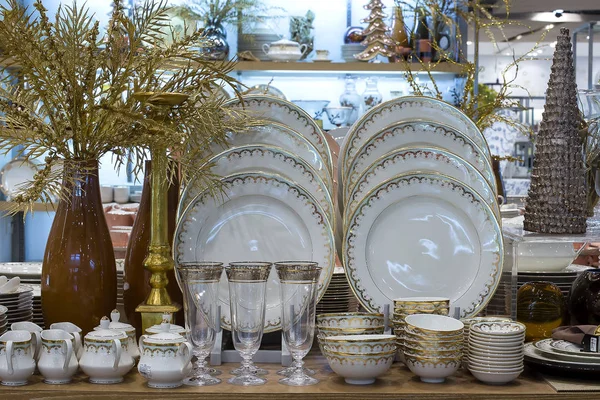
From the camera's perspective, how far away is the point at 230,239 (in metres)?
1.22

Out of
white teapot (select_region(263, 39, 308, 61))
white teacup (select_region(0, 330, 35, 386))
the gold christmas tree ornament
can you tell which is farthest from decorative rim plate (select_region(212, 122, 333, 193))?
white teapot (select_region(263, 39, 308, 61))

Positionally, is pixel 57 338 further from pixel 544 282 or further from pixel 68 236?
pixel 544 282

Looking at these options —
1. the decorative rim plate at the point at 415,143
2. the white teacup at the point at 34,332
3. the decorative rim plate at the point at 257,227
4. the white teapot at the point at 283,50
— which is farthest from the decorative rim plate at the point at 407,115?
the white teapot at the point at 283,50

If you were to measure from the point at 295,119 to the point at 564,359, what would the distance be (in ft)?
2.01

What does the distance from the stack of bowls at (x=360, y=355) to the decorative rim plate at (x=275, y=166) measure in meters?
0.27

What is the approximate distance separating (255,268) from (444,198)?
37cm

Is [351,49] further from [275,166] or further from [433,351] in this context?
[433,351]

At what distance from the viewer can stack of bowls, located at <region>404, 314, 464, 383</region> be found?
1.01 metres

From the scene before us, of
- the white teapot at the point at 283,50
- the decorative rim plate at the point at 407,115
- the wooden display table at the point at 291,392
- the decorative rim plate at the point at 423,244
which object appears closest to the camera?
the wooden display table at the point at 291,392

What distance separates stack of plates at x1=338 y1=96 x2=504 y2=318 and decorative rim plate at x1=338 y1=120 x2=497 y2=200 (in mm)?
52

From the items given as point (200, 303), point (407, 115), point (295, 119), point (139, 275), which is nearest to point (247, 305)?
point (200, 303)

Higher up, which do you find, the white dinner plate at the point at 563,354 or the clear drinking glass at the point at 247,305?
the clear drinking glass at the point at 247,305

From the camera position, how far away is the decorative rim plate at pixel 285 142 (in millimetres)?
1302

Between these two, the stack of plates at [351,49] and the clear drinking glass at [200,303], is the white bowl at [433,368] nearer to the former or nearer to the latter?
the clear drinking glass at [200,303]
